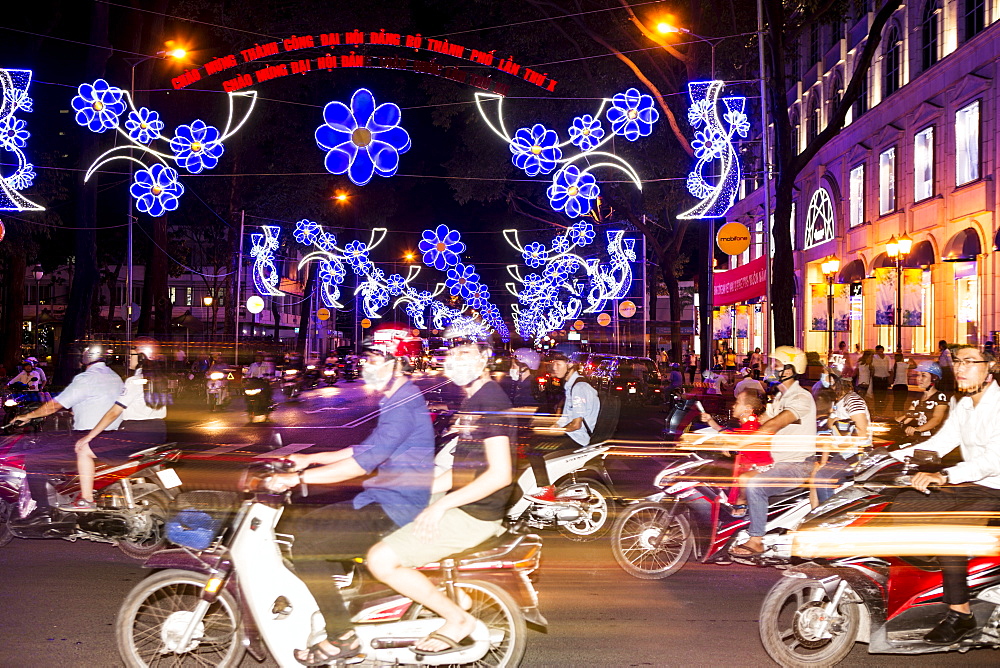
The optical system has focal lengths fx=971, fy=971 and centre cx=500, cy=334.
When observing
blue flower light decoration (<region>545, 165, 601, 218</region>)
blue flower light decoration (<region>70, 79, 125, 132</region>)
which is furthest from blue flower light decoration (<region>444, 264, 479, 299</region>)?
blue flower light decoration (<region>70, 79, 125, 132</region>)

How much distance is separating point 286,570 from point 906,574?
10.9 ft

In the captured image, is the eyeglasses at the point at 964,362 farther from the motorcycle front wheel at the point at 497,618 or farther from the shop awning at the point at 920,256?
the shop awning at the point at 920,256

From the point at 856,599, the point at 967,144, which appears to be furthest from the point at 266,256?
the point at 856,599

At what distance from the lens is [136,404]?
8.91 metres

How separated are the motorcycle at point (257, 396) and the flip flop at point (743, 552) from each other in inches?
757

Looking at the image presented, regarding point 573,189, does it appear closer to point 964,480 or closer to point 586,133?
point 586,133

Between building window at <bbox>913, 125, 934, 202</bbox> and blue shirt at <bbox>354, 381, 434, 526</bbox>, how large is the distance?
2680cm

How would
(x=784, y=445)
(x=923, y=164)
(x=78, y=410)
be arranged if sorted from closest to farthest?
(x=784, y=445) < (x=78, y=410) < (x=923, y=164)

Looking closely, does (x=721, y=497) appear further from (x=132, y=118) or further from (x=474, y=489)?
(x=132, y=118)

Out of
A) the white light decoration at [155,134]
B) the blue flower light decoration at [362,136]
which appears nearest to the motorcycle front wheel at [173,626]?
the blue flower light decoration at [362,136]

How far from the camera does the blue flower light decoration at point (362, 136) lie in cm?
1639

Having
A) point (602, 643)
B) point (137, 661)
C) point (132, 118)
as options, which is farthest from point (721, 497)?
point (132, 118)

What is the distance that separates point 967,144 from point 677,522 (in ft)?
73.3

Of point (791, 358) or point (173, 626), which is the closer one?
point (173, 626)
